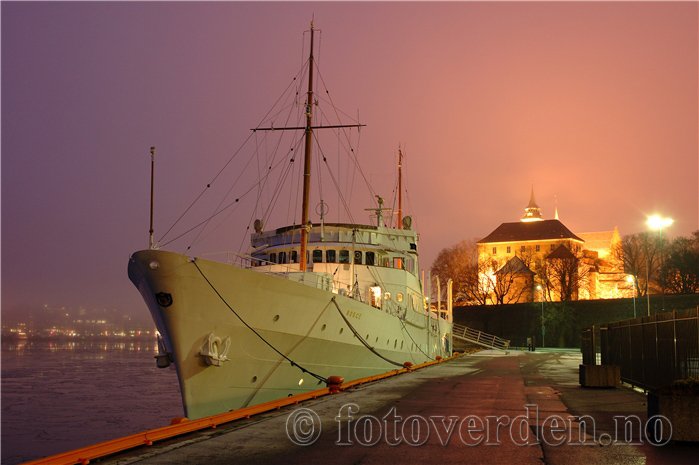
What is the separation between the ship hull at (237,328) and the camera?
16.0 metres

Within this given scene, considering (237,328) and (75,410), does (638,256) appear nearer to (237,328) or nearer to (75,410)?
(75,410)

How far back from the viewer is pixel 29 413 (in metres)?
27.1

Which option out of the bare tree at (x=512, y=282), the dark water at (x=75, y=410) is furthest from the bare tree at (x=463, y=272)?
the dark water at (x=75, y=410)

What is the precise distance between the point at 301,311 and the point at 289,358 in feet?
4.33

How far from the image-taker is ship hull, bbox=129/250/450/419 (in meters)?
16.0

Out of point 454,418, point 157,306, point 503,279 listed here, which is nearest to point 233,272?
point 157,306

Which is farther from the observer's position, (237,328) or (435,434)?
(237,328)

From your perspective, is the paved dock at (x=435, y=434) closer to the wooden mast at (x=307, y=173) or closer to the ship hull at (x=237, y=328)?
the ship hull at (x=237, y=328)

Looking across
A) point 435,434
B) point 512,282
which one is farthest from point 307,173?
point 512,282

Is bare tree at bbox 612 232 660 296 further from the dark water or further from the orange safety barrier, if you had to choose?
the orange safety barrier

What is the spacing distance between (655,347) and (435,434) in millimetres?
7578

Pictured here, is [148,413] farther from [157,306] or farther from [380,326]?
[157,306]

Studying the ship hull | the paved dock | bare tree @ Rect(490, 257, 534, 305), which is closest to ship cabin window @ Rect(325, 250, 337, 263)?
the ship hull

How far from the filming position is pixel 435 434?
10766mm
